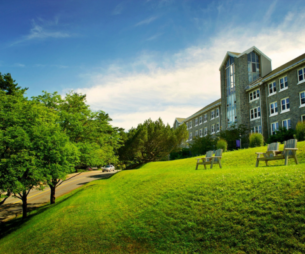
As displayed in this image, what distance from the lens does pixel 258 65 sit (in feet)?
136

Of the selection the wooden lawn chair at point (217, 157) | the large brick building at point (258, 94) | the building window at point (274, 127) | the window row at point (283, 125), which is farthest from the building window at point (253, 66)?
the wooden lawn chair at point (217, 157)

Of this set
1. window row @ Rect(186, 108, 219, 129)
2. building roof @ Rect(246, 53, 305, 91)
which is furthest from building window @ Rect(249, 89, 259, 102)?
window row @ Rect(186, 108, 219, 129)

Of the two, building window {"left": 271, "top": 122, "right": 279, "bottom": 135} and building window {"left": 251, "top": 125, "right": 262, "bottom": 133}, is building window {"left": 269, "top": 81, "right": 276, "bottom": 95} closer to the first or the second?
building window {"left": 271, "top": 122, "right": 279, "bottom": 135}

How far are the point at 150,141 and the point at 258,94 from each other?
66.7ft

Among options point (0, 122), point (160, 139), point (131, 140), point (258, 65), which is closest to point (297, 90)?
point (258, 65)

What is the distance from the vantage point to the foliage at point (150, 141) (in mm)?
43969

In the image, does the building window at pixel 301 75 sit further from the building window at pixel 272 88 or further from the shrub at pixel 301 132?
the shrub at pixel 301 132

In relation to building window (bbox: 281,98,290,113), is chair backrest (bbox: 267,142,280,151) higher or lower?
lower

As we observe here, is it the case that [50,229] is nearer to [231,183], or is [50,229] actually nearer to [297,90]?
[231,183]

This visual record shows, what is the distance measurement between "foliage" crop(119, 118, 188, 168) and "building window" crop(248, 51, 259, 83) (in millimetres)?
15324

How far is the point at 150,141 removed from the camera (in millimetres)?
45438

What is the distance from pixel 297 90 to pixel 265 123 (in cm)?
715

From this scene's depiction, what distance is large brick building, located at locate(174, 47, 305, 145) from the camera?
2945 cm

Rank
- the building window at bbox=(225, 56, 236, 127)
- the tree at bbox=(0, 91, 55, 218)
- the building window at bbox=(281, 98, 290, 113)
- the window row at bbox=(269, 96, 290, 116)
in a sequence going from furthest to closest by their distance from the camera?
the building window at bbox=(225, 56, 236, 127)
the building window at bbox=(281, 98, 290, 113)
the window row at bbox=(269, 96, 290, 116)
the tree at bbox=(0, 91, 55, 218)
